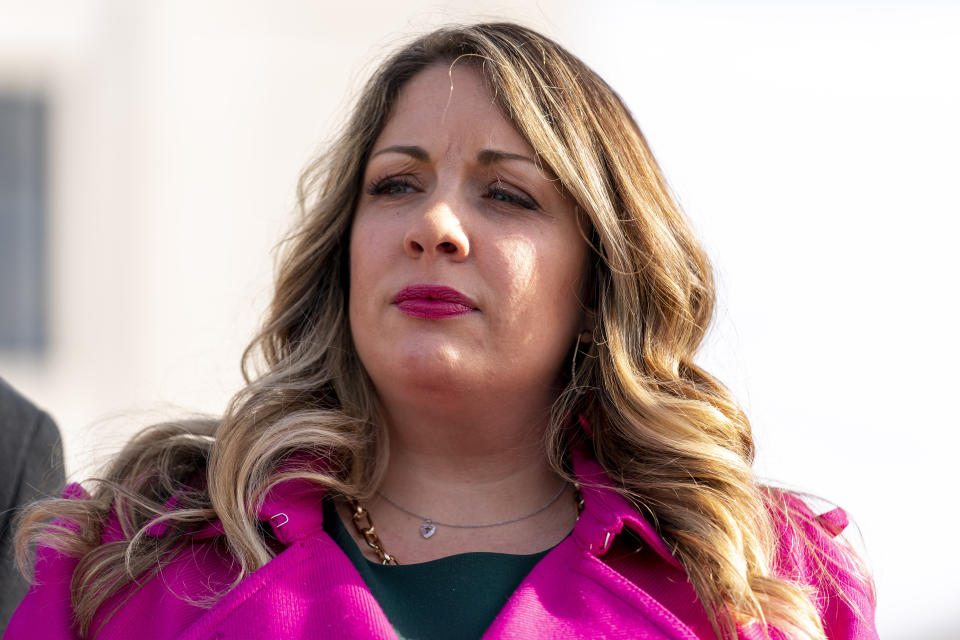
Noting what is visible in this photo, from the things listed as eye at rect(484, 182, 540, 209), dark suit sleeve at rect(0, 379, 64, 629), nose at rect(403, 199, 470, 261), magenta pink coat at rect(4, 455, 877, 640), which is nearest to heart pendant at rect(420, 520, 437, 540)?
magenta pink coat at rect(4, 455, 877, 640)

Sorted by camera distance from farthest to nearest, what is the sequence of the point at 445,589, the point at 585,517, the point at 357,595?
1. the point at 585,517
2. the point at 445,589
3. the point at 357,595

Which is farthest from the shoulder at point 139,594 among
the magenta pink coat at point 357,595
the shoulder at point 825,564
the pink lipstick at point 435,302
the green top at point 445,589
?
the shoulder at point 825,564

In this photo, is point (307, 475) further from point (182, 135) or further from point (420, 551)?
point (182, 135)

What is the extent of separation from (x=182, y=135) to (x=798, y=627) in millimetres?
4374

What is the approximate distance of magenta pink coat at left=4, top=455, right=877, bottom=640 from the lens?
6.64ft

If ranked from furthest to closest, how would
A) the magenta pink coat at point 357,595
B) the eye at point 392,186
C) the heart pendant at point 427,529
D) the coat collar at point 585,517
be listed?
1. the eye at point 392,186
2. the heart pendant at point 427,529
3. the coat collar at point 585,517
4. the magenta pink coat at point 357,595

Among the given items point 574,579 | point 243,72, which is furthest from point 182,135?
point 574,579

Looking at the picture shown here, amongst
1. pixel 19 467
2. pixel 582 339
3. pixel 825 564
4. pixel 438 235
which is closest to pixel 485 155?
pixel 438 235

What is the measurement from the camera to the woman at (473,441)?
2.11m

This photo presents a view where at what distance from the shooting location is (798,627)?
2082 millimetres

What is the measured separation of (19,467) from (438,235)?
44.6 inches

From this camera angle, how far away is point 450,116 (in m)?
2.41

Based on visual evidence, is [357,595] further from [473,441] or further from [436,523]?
[473,441]

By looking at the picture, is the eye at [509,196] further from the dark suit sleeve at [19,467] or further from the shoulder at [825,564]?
the dark suit sleeve at [19,467]
